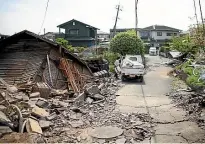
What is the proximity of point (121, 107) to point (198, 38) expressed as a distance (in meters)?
10.4

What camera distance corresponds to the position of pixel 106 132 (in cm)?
809

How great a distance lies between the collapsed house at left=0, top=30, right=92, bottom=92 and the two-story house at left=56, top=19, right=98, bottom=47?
28675mm

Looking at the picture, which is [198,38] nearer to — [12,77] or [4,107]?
[12,77]

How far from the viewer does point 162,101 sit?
41.3ft

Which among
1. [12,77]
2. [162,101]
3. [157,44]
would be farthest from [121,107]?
[157,44]

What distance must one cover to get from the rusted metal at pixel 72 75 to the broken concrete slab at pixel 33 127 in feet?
17.9

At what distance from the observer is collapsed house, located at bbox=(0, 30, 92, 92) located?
1323 cm

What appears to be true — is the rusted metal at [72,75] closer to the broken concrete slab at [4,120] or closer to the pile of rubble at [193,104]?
the pile of rubble at [193,104]

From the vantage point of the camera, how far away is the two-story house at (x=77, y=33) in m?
43.7

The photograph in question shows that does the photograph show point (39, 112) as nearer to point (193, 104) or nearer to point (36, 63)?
point (36, 63)

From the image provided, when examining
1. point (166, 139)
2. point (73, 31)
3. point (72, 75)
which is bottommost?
point (166, 139)

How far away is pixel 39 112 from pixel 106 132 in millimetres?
2575

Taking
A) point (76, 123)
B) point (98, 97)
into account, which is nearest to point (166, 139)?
point (76, 123)

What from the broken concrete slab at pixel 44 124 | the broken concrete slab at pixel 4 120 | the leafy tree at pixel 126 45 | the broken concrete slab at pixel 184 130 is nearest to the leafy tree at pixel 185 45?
the leafy tree at pixel 126 45
